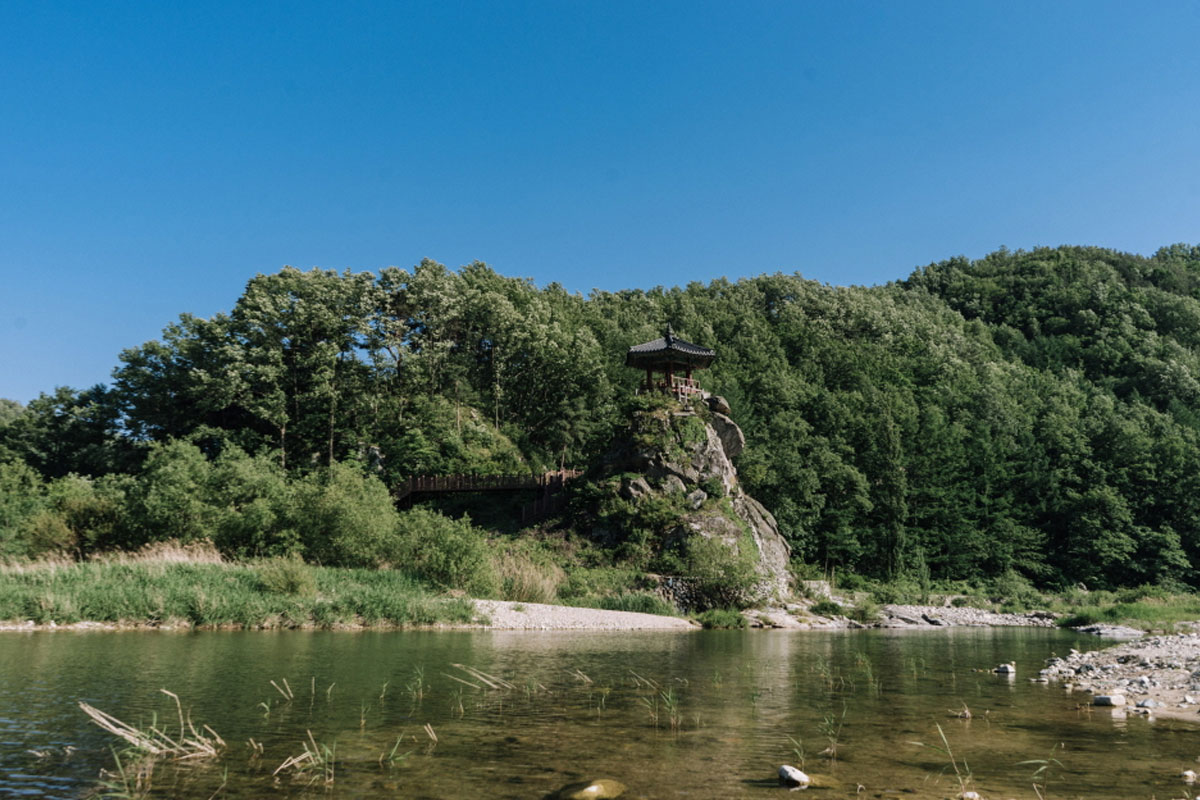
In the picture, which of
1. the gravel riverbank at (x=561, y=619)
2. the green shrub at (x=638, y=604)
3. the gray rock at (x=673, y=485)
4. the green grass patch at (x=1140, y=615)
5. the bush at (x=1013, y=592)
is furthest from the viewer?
the bush at (x=1013, y=592)

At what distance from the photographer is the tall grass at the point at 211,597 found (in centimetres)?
2156

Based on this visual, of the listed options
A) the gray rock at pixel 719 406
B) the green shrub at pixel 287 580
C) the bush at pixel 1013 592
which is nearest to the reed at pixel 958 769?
the green shrub at pixel 287 580

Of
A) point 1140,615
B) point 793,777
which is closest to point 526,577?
point 793,777

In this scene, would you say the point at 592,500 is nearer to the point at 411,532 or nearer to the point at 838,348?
the point at 411,532

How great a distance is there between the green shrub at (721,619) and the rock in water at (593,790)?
92.5ft

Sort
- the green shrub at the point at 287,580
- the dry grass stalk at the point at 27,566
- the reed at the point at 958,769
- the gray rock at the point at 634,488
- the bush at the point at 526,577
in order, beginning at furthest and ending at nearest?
the gray rock at the point at 634,488 → the bush at the point at 526,577 → the green shrub at the point at 287,580 → the dry grass stalk at the point at 27,566 → the reed at the point at 958,769

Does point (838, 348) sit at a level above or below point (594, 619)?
above

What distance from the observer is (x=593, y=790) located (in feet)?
22.7

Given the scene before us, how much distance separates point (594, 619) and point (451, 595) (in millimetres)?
5934

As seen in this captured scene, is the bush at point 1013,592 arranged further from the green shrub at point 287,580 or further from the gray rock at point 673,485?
the green shrub at point 287,580

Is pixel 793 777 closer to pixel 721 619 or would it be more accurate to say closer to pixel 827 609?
pixel 721 619

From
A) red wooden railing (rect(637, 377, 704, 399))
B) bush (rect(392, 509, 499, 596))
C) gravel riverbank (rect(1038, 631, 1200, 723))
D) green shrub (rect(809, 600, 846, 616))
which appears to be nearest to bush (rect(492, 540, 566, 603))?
bush (rect(392, 509, 499, 596))

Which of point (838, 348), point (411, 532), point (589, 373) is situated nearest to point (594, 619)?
point (411, 532)

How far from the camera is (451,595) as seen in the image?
2883 cm
